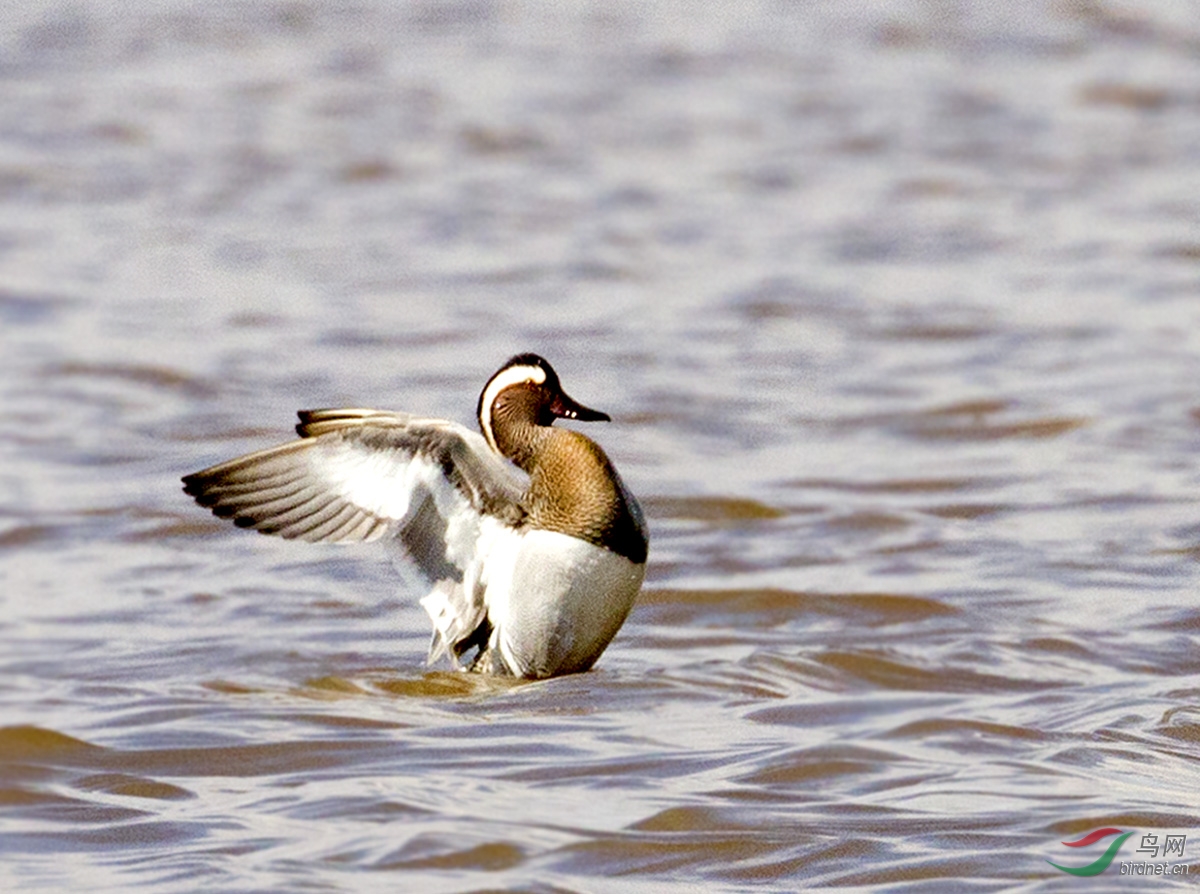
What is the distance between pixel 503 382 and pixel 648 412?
337 centimetres

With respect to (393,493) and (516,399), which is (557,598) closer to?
(393,493)

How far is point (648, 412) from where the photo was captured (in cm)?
984

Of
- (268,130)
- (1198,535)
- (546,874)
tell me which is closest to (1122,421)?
(1198,535)

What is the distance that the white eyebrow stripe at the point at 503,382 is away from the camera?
6.50m

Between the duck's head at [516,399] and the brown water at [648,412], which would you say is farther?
the duck's head at [516,399]

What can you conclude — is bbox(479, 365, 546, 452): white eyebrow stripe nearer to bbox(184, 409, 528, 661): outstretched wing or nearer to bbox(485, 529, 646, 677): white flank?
bbox(184, 409, 528, 661): outstretched wing

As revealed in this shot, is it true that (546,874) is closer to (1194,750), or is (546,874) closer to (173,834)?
(173,834)

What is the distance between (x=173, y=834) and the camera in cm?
518

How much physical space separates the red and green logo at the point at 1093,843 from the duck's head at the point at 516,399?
2094 mm

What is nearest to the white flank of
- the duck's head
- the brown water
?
the brown water

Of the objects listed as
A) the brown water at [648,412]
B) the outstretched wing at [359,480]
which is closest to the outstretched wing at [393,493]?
the outstretched wing at [359,480]

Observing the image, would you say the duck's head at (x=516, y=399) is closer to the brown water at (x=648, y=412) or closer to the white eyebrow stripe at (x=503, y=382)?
the white eyebrow stripe at (x=503, y=382)

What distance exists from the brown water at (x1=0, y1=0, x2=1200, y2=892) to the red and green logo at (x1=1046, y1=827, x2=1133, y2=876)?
0.03 meters

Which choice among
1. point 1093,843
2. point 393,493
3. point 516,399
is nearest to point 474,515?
point 393,493
